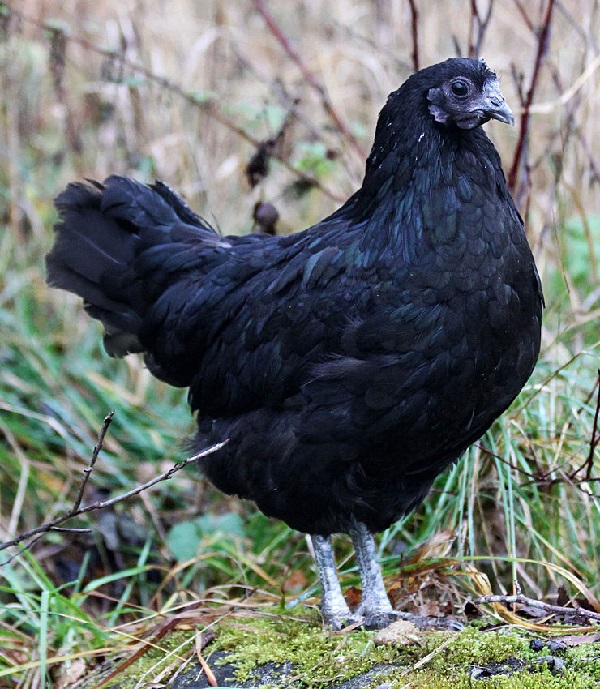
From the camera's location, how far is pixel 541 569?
149 inches

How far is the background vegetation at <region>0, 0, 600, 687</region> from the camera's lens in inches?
147

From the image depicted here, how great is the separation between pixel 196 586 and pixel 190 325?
162cm

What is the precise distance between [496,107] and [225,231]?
3768mm

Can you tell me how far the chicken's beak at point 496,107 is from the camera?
9.50ft

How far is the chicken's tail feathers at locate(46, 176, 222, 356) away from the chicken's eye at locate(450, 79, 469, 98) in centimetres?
142

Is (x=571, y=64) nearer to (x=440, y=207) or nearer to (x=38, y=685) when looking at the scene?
(x=440, y=207)

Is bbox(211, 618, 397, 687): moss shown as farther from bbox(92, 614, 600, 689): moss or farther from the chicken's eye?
the chicken's eye

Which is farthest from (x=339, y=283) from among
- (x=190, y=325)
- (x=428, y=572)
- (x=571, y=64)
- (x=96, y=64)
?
(x=96, y=64)

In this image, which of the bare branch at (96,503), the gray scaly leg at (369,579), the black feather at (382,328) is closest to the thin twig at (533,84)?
the black feather at (382,328)

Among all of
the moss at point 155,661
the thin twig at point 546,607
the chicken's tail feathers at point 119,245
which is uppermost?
the chicken's tail feathers at point 119,245

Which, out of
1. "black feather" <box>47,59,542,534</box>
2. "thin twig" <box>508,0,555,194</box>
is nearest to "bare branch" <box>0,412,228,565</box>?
"black feather" <box>47,59,542,534</box>

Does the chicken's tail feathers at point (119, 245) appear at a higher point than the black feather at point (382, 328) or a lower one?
higher

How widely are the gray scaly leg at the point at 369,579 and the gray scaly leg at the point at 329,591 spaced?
0.23ft

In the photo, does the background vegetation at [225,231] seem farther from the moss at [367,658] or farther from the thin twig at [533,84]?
the moss at [367,658]
